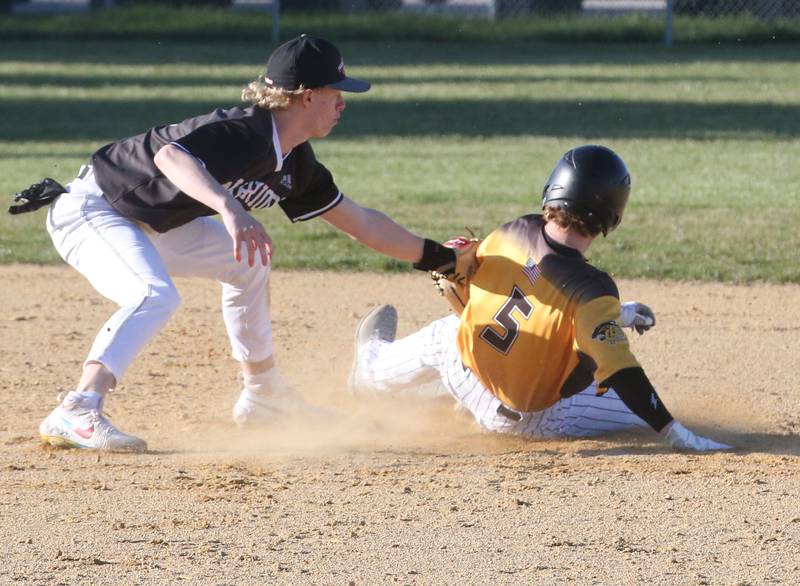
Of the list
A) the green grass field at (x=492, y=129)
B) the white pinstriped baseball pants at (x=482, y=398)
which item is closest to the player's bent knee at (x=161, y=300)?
the white pinstriped baseball pants at (x=482, y=398)

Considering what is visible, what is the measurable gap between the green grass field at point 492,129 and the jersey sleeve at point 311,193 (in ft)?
11.2

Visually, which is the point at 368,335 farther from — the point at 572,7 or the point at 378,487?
the point at 572,7

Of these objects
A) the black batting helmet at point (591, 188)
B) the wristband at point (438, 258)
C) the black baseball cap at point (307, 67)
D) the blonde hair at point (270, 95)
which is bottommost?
the wristband at point (438, 258)

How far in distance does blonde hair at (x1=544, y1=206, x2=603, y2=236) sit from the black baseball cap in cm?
83

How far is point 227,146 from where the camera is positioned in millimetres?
4625

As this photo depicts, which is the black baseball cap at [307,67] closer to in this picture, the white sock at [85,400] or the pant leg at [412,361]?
the pant leg at [412,361]

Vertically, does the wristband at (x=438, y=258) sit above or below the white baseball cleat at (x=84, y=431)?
above

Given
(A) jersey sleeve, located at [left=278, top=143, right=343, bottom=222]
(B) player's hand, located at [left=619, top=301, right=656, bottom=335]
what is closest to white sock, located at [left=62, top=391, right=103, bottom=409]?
(A) jersey sleeve, located at [left=278, top=143, right=343, bottom=222]

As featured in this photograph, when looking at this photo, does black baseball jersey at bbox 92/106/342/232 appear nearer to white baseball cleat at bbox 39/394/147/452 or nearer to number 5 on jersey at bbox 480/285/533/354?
white baseball cleat at bbox 39/394/147/452

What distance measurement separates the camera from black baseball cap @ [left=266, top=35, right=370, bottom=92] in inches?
187

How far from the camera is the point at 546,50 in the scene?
70.5 feet

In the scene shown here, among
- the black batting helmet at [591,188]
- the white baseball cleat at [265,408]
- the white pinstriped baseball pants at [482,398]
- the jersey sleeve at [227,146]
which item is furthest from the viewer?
the white baseball cleat at [265,408]

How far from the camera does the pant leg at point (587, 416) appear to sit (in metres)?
5.21

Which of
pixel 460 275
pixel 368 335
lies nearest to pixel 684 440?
pixel 460 275
